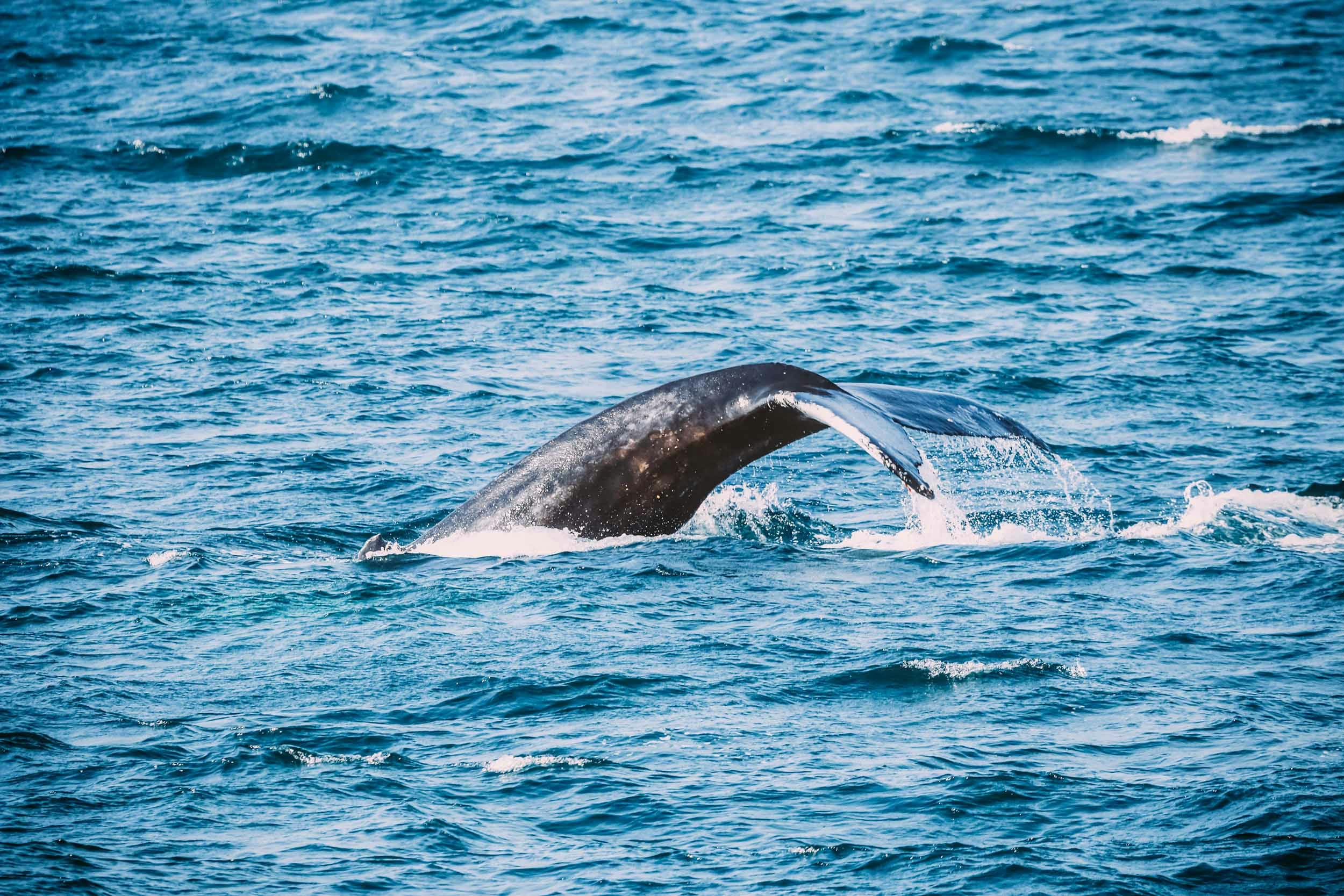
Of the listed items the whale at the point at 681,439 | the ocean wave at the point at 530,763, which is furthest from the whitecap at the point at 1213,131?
the ocean wave at the point at 530,763

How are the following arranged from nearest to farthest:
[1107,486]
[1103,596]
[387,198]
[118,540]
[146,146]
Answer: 1. [1103,596]
2. [118,540]
3. [1107,486]
4. [387,198]
5. [146,146]

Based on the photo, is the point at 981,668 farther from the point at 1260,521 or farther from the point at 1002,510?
the point at 1260,521

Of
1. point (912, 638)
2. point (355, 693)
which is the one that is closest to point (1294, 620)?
point (912, 638)

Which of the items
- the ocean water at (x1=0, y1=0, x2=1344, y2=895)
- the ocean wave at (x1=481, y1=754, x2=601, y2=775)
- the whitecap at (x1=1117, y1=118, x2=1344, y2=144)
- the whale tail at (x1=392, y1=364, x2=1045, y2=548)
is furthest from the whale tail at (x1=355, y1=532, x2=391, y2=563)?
the whitecap at (x1=1117, y1=118, x2=1344, y2=144)

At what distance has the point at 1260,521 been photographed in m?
12.5

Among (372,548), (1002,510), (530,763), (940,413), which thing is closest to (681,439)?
(940,413)

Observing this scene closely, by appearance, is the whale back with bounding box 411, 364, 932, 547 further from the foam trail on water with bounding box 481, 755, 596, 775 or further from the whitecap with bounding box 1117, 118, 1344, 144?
the whitecap with bounding box 1117, 118, 1344, 144

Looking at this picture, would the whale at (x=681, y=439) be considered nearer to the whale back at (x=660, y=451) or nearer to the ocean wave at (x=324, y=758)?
the whale back at (x=660, y=451)

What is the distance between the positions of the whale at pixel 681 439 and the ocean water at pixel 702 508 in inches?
14.6

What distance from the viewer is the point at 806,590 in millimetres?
11117

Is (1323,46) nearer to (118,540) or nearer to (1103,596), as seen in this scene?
(1103,596)

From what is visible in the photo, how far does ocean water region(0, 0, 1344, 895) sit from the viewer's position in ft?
26.3

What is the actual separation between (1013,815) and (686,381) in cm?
393

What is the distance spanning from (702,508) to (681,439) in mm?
1818
